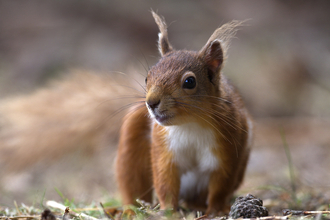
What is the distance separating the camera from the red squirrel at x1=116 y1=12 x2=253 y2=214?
2.20m

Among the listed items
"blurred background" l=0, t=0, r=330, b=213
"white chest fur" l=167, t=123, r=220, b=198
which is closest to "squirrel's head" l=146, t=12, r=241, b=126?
"white chest fur" l=167, t=123, r=220, b=198

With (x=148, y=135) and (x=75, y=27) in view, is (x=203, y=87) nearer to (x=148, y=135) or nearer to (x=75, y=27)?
(x=148, y=135)

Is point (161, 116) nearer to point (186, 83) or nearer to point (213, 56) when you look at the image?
point (186, 83)

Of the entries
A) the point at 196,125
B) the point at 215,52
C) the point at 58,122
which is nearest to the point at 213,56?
the point at 215,52

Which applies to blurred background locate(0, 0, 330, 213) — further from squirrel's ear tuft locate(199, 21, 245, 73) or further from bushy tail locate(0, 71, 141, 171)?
squirrel's ear tuft locate(199, 21, 245, 73)

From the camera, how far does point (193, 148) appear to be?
2.49 metres

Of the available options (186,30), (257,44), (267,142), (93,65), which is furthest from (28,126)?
(257,44)

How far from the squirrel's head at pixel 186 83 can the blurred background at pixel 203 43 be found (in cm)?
291

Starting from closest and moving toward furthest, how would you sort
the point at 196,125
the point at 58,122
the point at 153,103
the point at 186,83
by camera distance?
the point at 153,103, the point at 186,83, the point at 196,125, the point at 58,122

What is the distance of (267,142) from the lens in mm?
5867

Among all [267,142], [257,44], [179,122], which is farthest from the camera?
[257,44]

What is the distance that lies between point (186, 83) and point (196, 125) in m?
0.32

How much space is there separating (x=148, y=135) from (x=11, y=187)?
8.25ft

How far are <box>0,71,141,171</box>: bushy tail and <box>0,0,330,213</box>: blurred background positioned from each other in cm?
105
